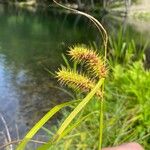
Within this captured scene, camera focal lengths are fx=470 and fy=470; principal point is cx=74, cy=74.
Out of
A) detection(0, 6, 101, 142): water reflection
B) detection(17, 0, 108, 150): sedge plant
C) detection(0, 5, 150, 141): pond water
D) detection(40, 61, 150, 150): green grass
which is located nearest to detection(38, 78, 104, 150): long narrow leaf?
detection(17, 0, 108, 150): sedge plant

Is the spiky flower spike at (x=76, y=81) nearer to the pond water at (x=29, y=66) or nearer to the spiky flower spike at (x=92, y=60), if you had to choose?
the spiky flower spike at (x=92, y=60)

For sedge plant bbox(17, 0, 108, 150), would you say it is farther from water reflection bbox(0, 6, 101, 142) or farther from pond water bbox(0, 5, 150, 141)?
water reflection bbox(0, 6, 101, 142)

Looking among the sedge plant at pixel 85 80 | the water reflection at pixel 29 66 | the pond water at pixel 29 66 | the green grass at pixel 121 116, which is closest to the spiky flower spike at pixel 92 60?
the sedge plant at pixel 85 80

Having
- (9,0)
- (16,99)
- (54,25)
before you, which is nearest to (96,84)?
(16,99)

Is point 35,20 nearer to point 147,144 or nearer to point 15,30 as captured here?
point 15,30

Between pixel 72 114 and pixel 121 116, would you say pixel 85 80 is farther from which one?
pixel 121 116

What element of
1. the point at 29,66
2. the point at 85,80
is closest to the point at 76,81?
the point at 85,80
